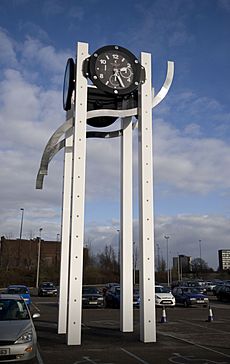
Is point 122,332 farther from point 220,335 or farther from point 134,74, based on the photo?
point 134,74

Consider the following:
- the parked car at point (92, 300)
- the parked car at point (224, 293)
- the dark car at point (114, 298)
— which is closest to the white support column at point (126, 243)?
the dark car at point (114, 298)

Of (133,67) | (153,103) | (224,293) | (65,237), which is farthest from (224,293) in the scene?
(133,67)

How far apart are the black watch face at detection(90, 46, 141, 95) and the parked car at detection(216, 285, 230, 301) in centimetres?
2562

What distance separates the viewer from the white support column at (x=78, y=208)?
34.5 feet

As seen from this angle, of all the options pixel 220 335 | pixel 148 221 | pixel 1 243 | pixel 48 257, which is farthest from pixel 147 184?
pixel 48 257

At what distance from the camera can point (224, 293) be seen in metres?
33.8

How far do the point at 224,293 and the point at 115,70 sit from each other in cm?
2644

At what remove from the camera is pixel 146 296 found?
11023 millimetres

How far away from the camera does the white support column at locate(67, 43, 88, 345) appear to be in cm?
1052

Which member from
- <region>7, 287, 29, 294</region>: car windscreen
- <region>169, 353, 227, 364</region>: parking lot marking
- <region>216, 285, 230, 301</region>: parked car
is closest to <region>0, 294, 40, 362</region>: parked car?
<region>169, 353, 227, 364</region>: parking lot marking

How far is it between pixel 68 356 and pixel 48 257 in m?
83.2

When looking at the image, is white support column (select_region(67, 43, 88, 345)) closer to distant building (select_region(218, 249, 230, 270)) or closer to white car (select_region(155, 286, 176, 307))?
white car (select_region(155, 286, 176, 307))

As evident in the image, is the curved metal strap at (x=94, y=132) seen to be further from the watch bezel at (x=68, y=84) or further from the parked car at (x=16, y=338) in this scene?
the parked car at (x=16, y=338)

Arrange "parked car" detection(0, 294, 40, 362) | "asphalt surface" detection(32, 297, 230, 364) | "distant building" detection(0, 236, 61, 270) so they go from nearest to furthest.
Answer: "parked car" detection(0, 294, 40, 362), "asphalt surface" detection(32, 297, 230, 364), "distant building" detection(0, 236, 61, 270)
